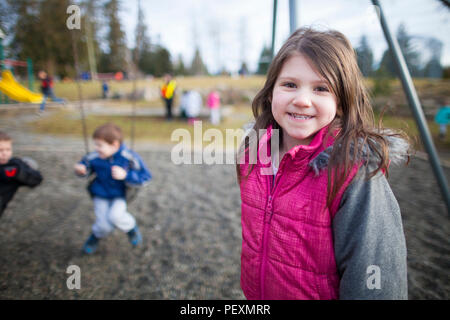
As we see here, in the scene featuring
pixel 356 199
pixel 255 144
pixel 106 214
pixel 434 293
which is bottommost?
pixel 434 293

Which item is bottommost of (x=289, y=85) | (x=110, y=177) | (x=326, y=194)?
(x=110, y=177)

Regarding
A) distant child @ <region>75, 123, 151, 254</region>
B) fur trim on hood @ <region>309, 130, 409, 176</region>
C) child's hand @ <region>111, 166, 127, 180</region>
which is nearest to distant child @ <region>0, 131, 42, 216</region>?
distant child @ <region>75, 123, 151, 254</region>

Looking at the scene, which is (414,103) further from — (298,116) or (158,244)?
(158,244)

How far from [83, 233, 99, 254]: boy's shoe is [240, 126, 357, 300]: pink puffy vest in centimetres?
181

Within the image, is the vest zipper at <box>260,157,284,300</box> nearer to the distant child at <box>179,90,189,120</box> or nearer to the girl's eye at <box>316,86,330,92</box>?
the girl's eye at <box>316,86,330,92</box>

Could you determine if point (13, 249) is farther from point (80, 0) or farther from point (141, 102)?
point (141, 102)

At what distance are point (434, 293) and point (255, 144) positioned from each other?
6.23ft

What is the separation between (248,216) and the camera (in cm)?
113

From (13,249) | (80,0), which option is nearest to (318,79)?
(13,249)

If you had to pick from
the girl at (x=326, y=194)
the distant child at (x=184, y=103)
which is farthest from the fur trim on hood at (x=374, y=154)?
the distant child at (x=184, y=103)

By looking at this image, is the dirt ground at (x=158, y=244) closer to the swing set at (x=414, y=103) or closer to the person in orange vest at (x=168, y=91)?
the swing set at (x=414, y=103)

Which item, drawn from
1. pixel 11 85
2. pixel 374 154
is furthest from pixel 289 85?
pixel 11 85

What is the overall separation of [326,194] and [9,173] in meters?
2.40

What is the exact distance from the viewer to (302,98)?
900 millimetres
